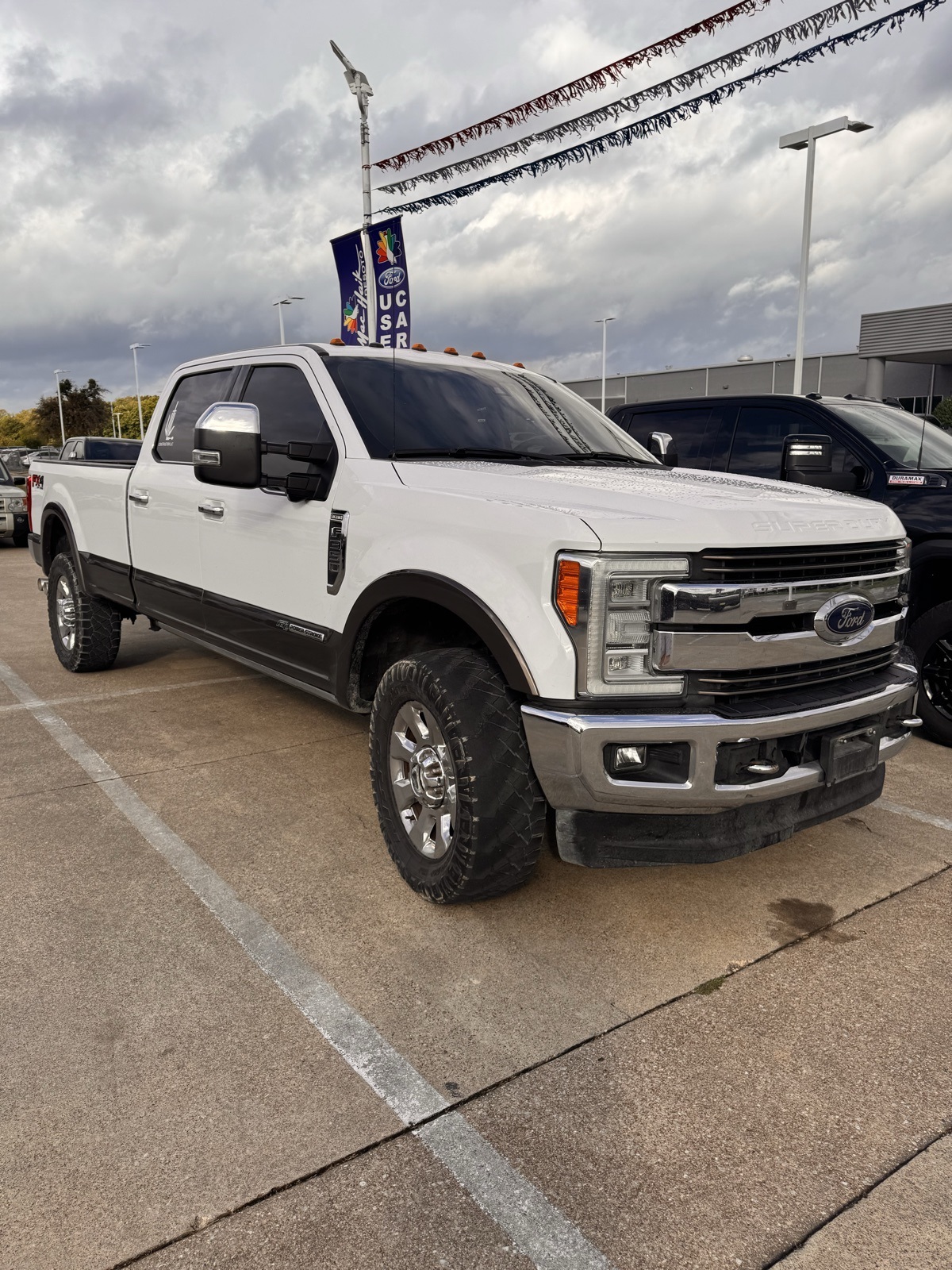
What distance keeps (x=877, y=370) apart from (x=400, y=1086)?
37.9 meters

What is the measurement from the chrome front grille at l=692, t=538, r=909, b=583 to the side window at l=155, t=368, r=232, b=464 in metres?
3.13

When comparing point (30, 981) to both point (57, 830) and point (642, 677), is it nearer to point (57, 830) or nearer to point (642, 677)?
point (57, 830)

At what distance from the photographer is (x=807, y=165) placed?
16172 millimetres

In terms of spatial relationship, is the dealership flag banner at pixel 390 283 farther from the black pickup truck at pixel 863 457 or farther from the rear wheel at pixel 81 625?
the rear wheel at pixel 81 625

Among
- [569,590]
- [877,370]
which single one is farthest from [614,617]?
[877,370]

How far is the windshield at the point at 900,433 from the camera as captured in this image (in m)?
5.79

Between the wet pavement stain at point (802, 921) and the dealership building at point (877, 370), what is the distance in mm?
26555

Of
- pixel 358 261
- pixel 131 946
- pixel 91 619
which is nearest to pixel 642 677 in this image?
pixel 131 946

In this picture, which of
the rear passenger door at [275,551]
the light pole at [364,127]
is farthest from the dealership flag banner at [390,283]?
the rear passenger door at [275,551]

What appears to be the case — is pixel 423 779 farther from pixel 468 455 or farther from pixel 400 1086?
pixel 468 455

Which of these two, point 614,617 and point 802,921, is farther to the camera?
point 802,921

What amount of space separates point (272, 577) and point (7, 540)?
1561cm

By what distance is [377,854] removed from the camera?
12.4 feet

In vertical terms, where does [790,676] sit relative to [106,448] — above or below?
below
